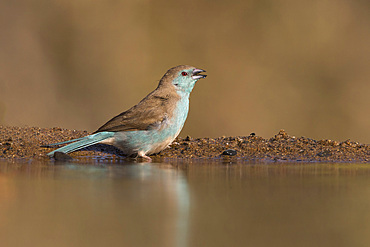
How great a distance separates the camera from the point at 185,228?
8.92 feet

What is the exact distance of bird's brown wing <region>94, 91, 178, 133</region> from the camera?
6785mm

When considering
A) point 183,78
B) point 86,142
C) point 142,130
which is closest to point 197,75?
point 183,78

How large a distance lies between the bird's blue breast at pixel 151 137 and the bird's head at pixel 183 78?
58 cm

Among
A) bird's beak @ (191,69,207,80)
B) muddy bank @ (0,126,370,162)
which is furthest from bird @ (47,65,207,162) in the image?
bird's beak @ (191,69,207,80)

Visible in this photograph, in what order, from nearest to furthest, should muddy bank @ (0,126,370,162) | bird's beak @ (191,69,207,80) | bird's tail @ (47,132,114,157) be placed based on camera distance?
bird's tail @ (47,132,114,157), muddy bank @ (0,126,370,162), bird's beak @ (191,69,207,80)

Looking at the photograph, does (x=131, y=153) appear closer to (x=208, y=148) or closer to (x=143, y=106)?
(x=143, y=106)

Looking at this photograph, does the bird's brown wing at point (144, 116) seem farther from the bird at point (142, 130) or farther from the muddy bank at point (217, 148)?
the muddy bank at point (217, 148)

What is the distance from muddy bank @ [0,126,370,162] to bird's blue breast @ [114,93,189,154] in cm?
19

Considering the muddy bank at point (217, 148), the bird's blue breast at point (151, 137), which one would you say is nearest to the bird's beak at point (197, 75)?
the bird's blue breast at point (151, 137)

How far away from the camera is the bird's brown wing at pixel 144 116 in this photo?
6.79 meters

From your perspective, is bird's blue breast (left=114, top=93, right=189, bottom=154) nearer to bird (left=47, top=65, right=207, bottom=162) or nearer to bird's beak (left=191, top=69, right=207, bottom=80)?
bird (left=47, top=65, right=207, bottom=162)

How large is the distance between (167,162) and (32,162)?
1.66 metres

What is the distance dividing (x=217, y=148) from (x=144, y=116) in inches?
49.1

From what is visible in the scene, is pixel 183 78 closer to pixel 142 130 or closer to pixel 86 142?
pixel 142 130
